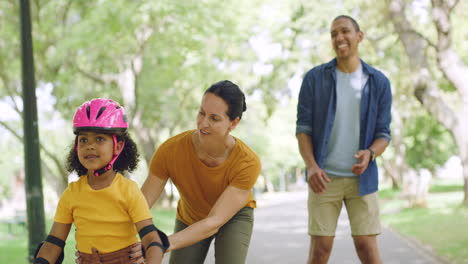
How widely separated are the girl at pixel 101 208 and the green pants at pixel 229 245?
1019mm

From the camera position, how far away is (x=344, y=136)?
5277 mm

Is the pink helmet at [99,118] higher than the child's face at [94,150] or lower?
higher

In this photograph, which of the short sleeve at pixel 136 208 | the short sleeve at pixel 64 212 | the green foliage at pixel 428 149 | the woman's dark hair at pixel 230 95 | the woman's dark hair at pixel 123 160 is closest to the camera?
the short sleeve at pixel 136 208

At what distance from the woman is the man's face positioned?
4.65 feet

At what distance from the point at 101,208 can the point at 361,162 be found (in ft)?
7.89

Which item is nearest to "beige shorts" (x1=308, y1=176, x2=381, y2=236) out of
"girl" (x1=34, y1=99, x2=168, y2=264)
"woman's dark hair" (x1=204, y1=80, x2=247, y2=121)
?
"woman's dark hair" (x1=204, y1=80, x2=247, y2=121)

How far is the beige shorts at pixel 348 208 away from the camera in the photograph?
5.29 metres

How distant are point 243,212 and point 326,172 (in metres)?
1.17

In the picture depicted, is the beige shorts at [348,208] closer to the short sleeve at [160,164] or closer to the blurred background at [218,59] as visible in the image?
the short sleeve at [160,164]

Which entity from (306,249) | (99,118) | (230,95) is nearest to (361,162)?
(230,95)

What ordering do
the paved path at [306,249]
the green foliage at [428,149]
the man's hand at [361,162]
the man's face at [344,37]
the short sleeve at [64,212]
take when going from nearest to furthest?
the short sleeve at [64,212] < the man's hand at [361,162] < the man's face at [344,37] < the paved path at [306,249] < the green foliage at [428,149]

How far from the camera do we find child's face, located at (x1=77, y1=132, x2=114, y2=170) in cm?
332

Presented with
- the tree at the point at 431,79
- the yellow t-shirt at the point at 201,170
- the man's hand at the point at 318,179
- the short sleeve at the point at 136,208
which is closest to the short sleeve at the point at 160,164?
the yellow t-shirt at the point at 201,170

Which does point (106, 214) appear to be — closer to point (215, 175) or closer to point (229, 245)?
point (215, 175)
